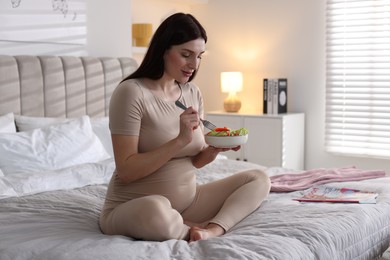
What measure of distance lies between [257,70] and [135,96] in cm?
322

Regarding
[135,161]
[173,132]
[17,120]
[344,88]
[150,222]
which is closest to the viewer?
[150,222]

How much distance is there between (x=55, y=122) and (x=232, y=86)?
199 cm

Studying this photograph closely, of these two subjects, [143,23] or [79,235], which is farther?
[143,23]

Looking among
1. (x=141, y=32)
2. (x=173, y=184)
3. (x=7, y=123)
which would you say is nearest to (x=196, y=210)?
(x=173, y=184)

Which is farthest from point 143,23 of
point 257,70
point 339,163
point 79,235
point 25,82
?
point 79,235

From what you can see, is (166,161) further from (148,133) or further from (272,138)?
(272,138)

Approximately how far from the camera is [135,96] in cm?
193

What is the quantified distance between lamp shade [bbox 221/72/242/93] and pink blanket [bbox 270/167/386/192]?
6.90 ft

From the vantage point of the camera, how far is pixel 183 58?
199 cm

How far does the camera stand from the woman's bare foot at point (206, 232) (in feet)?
5.84

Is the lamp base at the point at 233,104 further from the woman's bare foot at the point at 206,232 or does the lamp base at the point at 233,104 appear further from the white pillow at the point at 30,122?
the woman's bare foot at the point at 206,232

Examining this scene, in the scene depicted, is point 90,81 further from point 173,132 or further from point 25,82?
point 173,132

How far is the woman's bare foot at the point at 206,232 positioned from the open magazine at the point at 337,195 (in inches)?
21.3

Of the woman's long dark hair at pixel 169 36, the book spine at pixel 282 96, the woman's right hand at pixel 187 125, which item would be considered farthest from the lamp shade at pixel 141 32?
the woman's right hand at pixel 187 125
